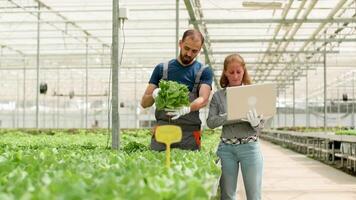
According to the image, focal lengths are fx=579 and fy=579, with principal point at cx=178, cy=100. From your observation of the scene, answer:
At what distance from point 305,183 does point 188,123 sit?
612 cm

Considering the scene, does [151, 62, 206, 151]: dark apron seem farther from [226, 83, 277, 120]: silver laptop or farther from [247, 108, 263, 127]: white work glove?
[247, 108, 263, 127]: white work glove

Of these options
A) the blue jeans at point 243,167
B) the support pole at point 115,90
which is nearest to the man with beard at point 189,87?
the blue jeans at point 243,167

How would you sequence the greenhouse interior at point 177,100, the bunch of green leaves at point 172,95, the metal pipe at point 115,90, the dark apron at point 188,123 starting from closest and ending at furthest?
the greenhouse interior at point 177,100, the bunch of green leaves at point 172,95, the dark apron at point 188,123, the metal pipe at point 115,90

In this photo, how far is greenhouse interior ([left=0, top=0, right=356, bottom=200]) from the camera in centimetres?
246

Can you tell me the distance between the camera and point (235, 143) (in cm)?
403

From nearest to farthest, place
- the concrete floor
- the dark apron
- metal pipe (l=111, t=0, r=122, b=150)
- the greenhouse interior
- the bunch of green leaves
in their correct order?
the greenhouse interior, the bunch of green leaves, the dark apron, metal pipe (l=111, t=0, r=122, b=150), the concrete floor

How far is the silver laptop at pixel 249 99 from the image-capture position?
385 cm

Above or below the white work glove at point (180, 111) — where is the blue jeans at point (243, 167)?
below

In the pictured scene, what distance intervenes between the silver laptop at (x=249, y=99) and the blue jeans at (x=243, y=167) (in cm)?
25

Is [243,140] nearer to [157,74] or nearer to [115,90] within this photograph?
[157,74]

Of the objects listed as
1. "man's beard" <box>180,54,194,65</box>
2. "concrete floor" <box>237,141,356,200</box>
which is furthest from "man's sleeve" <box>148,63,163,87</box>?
"concrete floor" <box>237,141,356,200</box>

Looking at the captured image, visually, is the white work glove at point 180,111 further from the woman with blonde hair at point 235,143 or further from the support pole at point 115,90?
the support pole at point 115,90

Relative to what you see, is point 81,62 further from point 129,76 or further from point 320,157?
point 320,157

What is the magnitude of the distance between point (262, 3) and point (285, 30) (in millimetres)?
5187
